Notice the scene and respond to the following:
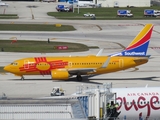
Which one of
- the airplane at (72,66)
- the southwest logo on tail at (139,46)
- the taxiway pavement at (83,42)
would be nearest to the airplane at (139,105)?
the taxiway pavement at (83,42)

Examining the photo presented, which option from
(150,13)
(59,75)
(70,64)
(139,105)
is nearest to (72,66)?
(70,64)

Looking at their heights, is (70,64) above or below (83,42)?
above

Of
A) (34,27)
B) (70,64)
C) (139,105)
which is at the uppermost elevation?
(139,105)

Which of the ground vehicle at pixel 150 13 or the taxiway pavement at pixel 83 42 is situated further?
the ground vehicle at pixel 150 13

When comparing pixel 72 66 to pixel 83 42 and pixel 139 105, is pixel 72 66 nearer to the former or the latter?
pixel 139 105

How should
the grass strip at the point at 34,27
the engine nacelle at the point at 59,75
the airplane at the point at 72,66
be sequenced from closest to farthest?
the engine nacelle at the point at 59,75
the airplane at the point at 72,66
the grass strip at the point at 34,27

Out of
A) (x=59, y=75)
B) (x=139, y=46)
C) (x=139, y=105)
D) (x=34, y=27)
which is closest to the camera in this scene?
(x=139, y=105)

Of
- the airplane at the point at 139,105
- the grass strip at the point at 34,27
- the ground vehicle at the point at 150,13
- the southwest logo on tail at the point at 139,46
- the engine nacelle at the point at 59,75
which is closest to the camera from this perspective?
the airplane at the point at 139,105

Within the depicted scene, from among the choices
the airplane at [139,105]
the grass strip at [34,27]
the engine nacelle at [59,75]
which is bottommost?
the grass strip at [34,27]

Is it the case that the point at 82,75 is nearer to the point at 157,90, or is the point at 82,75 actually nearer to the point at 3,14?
the point at 157,90

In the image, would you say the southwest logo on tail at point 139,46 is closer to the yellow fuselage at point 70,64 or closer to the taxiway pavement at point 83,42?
the yellow fuselage at point 70,64

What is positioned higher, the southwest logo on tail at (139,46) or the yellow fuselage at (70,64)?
the southwest logo on tail at (139,46)

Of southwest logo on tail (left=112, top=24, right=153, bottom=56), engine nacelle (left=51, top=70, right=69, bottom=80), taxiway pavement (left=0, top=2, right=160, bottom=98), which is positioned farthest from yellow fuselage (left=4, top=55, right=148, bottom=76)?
taxiway pavement (left=0, top=2, right=160, bottom=98)

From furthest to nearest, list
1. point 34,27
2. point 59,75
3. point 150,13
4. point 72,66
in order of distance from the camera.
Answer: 1. point 150,13
2. point 34,27
3. point 72,66
4. point 59,75
